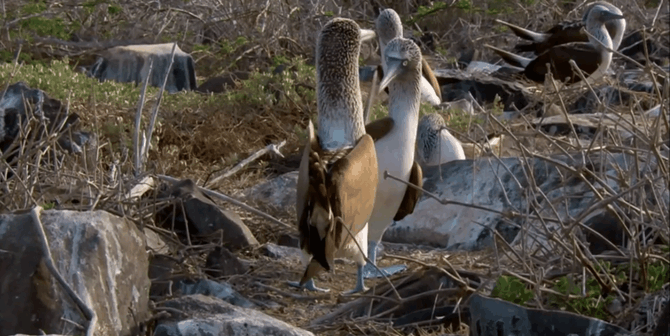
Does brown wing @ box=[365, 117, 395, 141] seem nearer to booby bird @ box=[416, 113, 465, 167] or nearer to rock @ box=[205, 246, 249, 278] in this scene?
rock @ box=[205, 246, 249, 278]

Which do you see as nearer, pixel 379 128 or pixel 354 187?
pixel 354 187

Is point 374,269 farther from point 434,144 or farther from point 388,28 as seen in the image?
point 388,28

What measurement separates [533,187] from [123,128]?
369cm

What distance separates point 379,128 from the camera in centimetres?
569

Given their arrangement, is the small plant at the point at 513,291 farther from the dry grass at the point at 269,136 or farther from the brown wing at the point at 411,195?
the brown wing at the point at 411,195

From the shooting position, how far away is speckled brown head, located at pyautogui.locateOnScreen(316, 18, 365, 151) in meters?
5.21

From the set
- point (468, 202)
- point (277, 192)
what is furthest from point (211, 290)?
point (277, 192)

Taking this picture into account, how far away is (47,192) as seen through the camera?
16.3ft

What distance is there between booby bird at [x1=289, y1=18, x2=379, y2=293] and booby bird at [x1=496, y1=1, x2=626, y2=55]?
19.4 ft

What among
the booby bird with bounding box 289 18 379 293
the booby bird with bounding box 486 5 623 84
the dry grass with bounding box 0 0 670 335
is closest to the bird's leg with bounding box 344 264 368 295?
the booby bird with bounding box 289 18 379 293

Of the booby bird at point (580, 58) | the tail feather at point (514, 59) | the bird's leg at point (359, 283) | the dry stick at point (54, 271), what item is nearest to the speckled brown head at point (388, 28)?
the booby bird at point (580, 58)

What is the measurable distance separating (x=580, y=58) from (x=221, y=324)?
25.0 feet

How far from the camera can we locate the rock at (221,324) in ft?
12.7

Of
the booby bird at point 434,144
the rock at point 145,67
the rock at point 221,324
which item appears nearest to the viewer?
the rock at point 221,324
